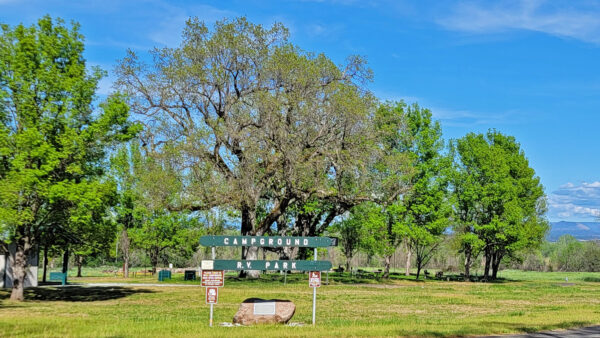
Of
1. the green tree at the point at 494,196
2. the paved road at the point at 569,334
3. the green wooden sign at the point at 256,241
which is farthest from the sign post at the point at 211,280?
the green tree at the point at 494,196

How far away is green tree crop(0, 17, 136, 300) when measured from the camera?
27.0 meters

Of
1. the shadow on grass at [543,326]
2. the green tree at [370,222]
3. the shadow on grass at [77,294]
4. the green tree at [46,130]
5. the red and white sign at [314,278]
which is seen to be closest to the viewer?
the shadow on grass at [543,326]

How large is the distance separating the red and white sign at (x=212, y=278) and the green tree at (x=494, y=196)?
43165 mm

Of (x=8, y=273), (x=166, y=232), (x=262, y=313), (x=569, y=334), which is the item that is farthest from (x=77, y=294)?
(x=569, y=334)

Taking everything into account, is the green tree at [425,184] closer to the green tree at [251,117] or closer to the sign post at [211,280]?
the green tree at [251,117]

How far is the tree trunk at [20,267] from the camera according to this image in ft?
95.2

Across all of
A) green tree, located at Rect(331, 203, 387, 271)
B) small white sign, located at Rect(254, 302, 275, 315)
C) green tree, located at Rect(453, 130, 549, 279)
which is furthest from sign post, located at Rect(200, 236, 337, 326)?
green tree, located at Rect(453, 130, 549, 279)

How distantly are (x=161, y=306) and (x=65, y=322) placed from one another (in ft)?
27.3

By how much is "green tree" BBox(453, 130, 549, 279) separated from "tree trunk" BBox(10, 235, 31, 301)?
41176 mm

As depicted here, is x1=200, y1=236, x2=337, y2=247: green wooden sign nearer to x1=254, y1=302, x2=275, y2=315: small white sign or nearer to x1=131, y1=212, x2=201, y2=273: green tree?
x1=254, y1=302, x2=275, y2=315: small white sign

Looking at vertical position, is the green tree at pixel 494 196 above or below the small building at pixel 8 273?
above

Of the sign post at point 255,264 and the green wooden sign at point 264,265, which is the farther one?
the green wooden sign at point 264,265

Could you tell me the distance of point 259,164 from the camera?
130 ft

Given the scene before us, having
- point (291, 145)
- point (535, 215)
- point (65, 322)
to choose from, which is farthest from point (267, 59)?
point (535, 215)
